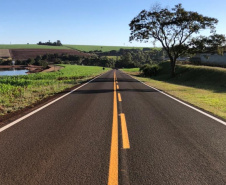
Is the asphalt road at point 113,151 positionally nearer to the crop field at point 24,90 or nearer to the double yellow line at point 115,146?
the double yellow line at point 115,146

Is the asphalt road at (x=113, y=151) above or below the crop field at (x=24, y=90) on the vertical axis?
above

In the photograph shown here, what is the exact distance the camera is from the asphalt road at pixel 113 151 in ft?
11.4

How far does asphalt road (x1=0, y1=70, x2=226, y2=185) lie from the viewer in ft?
11.4

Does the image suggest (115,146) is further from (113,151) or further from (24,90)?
(24,90)

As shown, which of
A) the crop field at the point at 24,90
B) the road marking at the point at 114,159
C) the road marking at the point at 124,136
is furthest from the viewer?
the crop field at the point at 24,90

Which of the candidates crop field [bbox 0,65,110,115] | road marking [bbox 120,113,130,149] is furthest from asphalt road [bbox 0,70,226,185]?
crop field [bbox 0,65,110,115]

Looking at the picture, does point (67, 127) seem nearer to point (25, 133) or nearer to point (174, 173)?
point (25, 133)

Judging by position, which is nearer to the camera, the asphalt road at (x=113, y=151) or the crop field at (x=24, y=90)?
the asphalt road at (x=113, y=151)

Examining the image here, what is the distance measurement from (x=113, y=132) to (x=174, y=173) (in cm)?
245

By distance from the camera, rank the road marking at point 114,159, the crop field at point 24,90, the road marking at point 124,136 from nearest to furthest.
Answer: the road marking at point 114,159 → the road marking at point 124,136 → the crop field at point 24,90

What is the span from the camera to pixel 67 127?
626 cm

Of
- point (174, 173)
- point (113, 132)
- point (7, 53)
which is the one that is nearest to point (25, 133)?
point (113, 132)

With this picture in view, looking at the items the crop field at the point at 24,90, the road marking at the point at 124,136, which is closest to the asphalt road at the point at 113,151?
the road marking at the point at 124,136

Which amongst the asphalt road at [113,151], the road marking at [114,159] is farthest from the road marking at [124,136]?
the road marking at [114,159]
